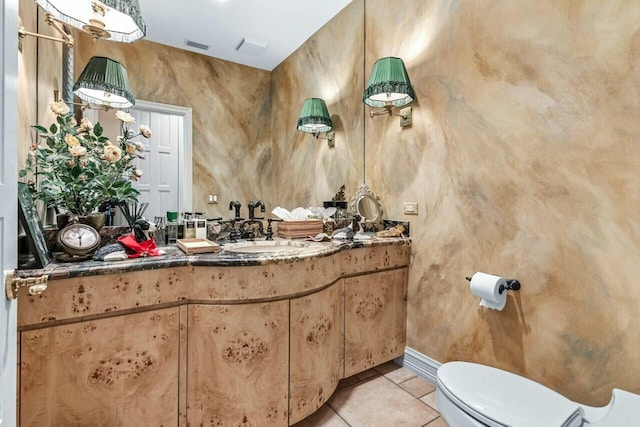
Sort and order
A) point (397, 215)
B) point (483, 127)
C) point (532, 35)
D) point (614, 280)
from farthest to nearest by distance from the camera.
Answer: point (397, 215) → point (483, 127) → point (532, 35) → point (614, 280)

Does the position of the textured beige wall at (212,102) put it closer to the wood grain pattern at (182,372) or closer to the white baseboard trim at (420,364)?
the wood grain pattern at (182,372)

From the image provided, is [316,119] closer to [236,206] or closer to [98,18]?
[236,206]

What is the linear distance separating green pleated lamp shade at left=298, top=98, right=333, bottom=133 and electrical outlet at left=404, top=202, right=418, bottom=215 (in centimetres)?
90

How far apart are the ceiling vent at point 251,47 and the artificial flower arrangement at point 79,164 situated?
842 millimetres

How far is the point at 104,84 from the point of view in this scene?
1.52 m

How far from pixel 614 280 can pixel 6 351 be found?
210 cm

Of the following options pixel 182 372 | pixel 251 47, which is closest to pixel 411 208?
pixel 251 47

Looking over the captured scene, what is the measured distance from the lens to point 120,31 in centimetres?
135

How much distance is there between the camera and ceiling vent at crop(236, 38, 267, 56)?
1.92 meters

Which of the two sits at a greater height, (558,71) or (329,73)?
(329,73)

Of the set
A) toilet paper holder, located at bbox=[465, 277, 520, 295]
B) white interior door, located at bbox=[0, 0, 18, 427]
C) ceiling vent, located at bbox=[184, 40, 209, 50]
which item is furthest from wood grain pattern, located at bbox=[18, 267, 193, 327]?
toilet paper holder, located at bbox=[465, 277, 520, 295]

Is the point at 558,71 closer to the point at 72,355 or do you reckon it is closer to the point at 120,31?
the point at 120,31

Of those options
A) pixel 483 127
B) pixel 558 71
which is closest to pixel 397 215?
pixel 483 127

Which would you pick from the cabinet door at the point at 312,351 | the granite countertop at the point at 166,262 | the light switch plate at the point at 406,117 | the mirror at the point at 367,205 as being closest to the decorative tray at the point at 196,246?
the granite countertop at the point at 166,262
